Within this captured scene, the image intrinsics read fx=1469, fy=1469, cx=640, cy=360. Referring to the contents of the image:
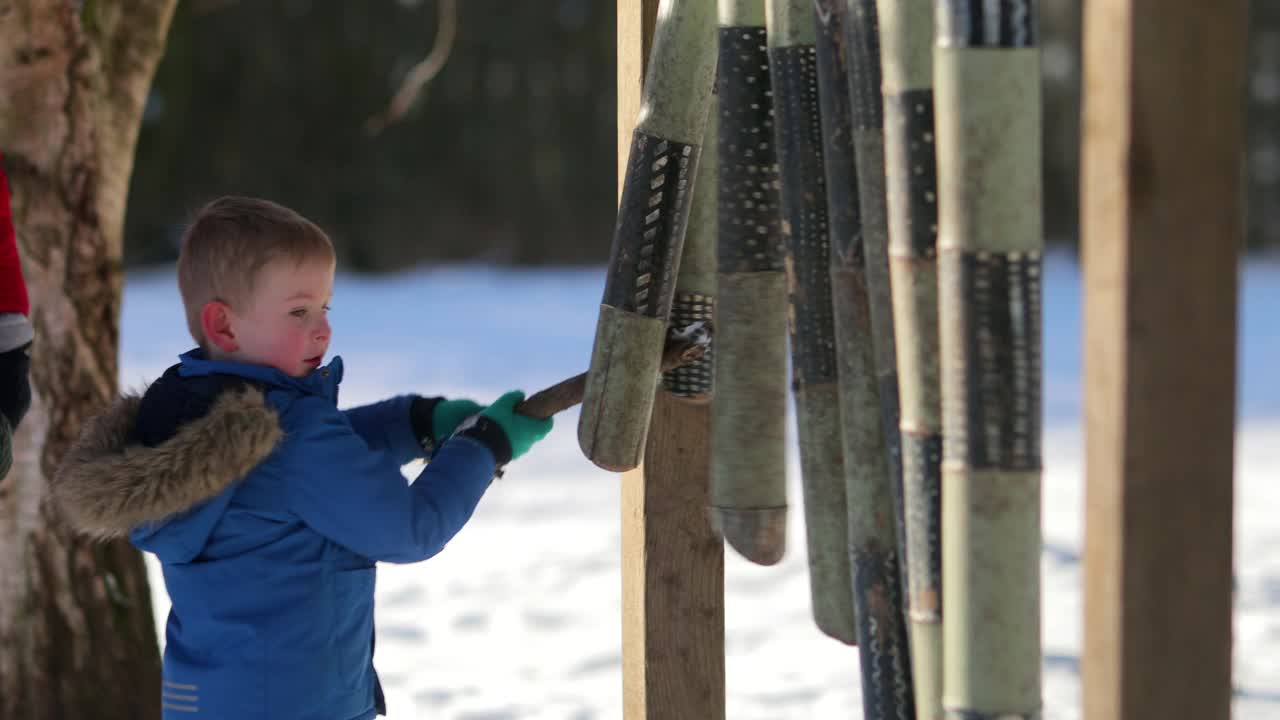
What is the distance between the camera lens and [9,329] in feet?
6.34

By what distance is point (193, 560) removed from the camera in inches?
69.7

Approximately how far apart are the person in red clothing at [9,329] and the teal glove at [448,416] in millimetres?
552

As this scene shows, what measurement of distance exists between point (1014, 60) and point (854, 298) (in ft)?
1.13

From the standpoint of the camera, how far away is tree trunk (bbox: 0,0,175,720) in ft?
8.22

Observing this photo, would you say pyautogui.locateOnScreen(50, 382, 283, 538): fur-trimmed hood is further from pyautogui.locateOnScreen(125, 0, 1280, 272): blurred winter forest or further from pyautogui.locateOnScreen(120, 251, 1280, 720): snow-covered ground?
pyautogui.locateOnScreen(125, 0, 1280, 272): blurred winter forest

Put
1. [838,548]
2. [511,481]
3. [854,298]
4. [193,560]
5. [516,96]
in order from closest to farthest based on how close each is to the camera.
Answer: [854,298], [838,548], [193,560], [511,481], [516,96]

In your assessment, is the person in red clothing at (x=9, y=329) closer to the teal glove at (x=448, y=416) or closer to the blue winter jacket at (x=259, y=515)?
the blue winter jacket at (x=259, y=515)

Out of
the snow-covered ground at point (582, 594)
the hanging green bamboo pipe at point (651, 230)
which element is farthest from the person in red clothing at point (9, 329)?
the hanging green bamboo pipe at point (651, 230)

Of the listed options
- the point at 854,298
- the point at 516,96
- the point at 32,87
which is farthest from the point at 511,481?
the point at 516,96

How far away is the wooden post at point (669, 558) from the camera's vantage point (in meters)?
1.97

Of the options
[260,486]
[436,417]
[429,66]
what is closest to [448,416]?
[436,417]

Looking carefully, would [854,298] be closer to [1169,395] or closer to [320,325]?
[1169,395]

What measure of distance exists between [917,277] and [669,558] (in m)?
0.80

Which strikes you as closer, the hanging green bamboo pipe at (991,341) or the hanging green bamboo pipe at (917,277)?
the hanging green bamboo pipe at (991,341)
